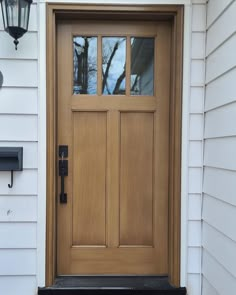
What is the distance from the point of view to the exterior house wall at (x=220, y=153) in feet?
5.55

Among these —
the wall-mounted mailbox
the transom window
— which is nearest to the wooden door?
the transom window

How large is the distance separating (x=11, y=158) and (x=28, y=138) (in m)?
0.16

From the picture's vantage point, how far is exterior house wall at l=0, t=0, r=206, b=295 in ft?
6.94

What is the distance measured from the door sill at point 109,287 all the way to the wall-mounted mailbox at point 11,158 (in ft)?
2.60

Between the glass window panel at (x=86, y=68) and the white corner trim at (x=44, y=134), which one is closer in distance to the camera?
the white corner trim at (x=44, y=134)

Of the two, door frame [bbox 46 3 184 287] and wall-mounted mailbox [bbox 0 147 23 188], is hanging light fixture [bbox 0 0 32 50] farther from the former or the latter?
wall-mounted mailbox [bbox 0 147 23 188]

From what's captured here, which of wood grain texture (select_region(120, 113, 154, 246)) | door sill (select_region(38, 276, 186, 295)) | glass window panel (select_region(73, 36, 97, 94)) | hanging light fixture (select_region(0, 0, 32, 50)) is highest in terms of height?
hanging light fixture (select_region(0, 0, 32, 50))

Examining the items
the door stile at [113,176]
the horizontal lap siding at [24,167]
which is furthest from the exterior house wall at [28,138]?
the door stile at [113,176]

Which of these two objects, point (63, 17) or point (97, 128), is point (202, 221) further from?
point (63, 17)

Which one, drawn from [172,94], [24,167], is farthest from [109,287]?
[172,94]

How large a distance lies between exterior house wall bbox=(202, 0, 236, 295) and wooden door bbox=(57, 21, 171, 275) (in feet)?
1.00

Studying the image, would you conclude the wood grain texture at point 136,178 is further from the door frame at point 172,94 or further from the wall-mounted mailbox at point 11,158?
the wall-mounted mailbox at point 11,158

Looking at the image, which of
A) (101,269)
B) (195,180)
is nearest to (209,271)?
(195,180)

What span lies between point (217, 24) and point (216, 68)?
247mm
